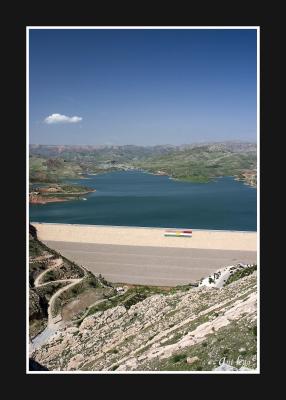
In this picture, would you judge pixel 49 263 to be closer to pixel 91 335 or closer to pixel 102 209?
pixel 91 335

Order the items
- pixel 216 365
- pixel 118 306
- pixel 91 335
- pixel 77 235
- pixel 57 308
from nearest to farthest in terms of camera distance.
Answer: pixel 216 365
pixel 91 335
pixel 118 306
pixel 57 308
pixel 77 235

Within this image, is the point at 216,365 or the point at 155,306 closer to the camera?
the point at 216,365

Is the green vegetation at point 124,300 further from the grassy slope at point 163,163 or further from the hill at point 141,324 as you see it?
the grassy slope at point 163,163

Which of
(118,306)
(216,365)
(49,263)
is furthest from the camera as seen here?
(49,263)

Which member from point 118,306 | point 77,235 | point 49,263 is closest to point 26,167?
point 118,306

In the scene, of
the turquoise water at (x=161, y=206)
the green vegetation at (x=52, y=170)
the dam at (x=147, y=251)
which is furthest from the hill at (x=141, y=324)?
the turquoise water at (x=161, y=206)

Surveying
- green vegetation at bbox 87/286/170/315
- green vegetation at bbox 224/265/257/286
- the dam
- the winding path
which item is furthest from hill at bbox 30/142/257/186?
green vegetation at bbox 224/265/257/286

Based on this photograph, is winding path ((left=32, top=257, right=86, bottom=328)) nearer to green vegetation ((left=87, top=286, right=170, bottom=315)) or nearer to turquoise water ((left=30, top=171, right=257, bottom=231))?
green vegetation ((left=87, top=286, right=170, bottom=315))
